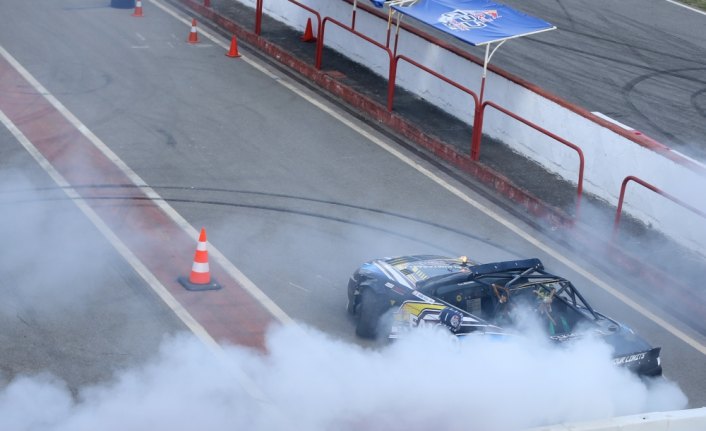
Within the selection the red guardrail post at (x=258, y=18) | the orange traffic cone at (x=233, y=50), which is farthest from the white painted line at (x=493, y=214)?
the red guardrail post at (x=258, y=18)

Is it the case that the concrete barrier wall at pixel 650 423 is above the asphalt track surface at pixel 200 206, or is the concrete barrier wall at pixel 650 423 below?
above

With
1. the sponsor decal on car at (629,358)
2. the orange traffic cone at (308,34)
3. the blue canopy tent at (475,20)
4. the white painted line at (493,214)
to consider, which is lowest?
the white painted line at (493,214)

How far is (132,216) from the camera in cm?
1427

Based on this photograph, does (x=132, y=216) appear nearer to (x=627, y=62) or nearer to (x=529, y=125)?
(x=529, y=125)

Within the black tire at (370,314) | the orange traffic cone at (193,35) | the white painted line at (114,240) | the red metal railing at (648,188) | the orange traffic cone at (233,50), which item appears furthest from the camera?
the orange traffic cone at (193,35)

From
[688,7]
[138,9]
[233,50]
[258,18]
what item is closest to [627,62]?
[688,7]

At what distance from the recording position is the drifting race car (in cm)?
1084

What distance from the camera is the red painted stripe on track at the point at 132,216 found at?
1188 centimetres

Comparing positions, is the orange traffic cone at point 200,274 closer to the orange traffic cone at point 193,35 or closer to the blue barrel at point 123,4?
the orange traffic cone at point 193,35

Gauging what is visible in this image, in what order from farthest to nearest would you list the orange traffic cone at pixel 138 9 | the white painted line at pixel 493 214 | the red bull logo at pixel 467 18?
the orange traffic cone at pixel 138 9 < the red bull logo at pixel 467 18 < the white painted line at pixel 493 214

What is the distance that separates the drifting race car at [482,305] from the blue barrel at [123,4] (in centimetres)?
1414

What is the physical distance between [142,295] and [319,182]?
14.9ft

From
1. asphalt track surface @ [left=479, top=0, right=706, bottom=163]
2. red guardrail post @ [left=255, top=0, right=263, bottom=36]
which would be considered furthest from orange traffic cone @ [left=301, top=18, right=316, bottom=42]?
asphalt track surface @ [left=479, top=0, right=706, bottom=163]

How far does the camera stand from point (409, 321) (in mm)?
11148
